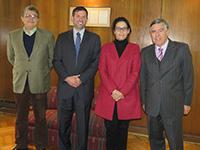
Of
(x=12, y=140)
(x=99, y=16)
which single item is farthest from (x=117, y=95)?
(x=99, y=16)

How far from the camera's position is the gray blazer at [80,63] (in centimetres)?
301

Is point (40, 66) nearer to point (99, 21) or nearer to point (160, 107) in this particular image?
point (160, 107)

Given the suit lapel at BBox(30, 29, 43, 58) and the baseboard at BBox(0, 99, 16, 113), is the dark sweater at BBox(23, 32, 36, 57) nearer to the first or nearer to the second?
the suit lapel at BBox(30, 29, 43, 58)

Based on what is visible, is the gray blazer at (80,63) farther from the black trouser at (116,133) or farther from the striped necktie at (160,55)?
the striped necktie at (160,55)

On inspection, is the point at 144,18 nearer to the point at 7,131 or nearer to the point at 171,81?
the point at 171,81

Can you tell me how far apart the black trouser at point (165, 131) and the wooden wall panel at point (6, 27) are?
3.49 m

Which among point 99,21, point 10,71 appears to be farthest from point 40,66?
point 10,71

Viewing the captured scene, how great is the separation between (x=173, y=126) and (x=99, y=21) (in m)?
2.48

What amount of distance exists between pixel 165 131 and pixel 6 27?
3829 millimetres

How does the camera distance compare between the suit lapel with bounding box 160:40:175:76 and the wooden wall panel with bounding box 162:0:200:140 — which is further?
the wooden wall panel with bounding box 162:0:200:140

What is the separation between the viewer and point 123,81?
2.82 m

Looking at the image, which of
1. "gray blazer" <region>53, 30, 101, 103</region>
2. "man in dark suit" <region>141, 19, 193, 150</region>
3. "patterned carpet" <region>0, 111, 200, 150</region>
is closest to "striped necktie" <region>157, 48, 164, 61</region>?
"man in dark suit" <region>141, 19, 193, 150</region>

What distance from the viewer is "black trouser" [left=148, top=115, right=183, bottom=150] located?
8.98ft

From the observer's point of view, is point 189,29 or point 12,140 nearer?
point 12,140
